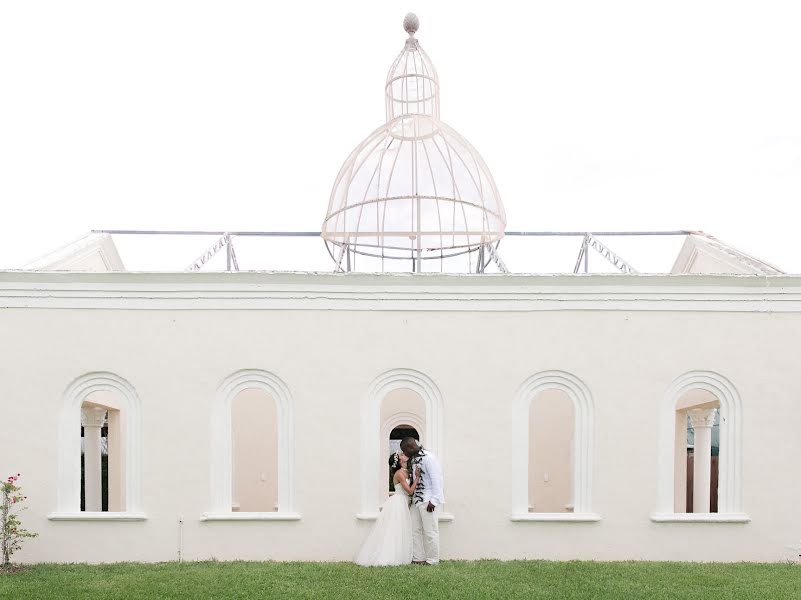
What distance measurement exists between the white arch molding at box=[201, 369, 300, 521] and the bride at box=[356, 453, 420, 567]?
131cm

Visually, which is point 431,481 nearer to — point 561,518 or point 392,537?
point 392,537

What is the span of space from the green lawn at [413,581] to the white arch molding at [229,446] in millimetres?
766

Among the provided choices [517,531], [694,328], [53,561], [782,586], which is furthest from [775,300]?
[53,561]

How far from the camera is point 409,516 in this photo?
38.0 feet

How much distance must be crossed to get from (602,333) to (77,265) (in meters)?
9.44

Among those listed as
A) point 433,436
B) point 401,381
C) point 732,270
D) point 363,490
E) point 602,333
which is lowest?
point 363,490

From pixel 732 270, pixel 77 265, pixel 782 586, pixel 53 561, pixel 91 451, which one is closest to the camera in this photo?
pixel 782 586

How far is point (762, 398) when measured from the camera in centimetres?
1210

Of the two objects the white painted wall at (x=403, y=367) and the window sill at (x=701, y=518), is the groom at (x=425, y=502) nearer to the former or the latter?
the white painted wall at (x=403, y=367)

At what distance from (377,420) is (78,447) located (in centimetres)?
458

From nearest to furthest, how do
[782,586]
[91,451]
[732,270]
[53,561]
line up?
[782,586], [53,561], [732,270], [91,451]

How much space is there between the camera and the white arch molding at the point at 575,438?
12078 millimetres

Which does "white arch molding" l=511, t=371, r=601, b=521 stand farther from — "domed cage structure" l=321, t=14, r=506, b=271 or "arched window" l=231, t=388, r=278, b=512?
"arched window" l=231, t=388, r=278, b=512

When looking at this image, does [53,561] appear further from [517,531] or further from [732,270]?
[732,270]
